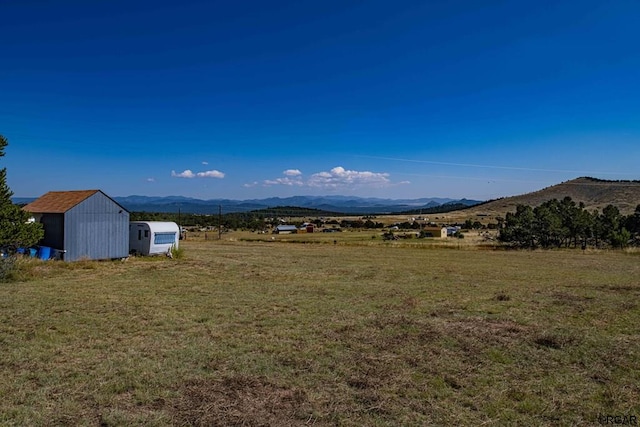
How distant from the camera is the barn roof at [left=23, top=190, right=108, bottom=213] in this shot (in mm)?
21234

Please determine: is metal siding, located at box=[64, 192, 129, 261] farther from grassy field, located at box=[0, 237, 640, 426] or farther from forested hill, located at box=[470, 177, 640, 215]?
forested hill, located at box=[470, 177, 640, 215]

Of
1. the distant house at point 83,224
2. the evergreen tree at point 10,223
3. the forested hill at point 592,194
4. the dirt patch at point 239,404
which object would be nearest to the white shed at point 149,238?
the distant house at point 83,224

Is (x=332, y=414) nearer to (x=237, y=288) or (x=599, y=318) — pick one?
(x=599, y=318)

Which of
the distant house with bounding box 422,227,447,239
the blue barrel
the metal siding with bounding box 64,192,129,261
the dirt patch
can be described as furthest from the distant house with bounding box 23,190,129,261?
the distant house with bounding box 422,227,447,239

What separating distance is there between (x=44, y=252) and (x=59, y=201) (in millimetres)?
3361

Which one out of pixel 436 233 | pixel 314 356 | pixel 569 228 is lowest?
pixel 436 233

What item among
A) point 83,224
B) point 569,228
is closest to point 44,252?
point 83,224

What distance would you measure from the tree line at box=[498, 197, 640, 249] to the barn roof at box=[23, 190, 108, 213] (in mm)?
36515

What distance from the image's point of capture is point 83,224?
70.5 ft

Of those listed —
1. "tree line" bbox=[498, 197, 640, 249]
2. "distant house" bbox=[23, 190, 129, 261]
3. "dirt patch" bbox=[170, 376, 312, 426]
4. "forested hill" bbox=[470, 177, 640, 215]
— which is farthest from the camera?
"forested hill" bbox=[470, 177, 640, 215]

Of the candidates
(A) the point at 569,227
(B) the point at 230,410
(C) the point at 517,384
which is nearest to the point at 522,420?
(C) the point at 517,384

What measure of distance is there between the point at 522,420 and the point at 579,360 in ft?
9.14

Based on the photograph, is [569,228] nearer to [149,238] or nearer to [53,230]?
[149,238]

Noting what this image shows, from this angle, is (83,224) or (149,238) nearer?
(83,224)
